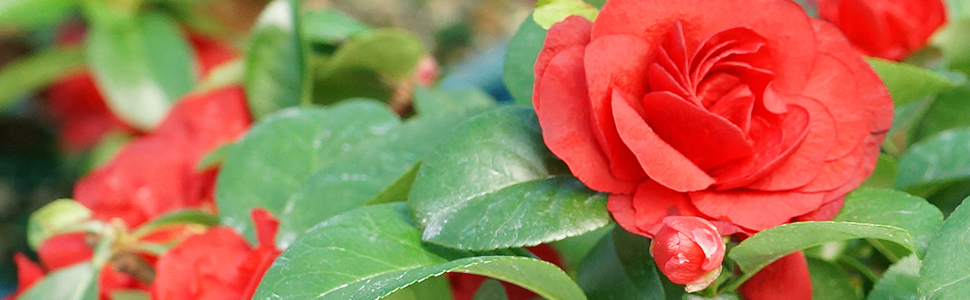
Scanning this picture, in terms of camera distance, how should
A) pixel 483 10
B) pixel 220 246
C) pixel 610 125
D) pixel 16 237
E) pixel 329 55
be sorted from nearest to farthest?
pixel 610 125 → pixel 220 246 → pixel 329 55 → pixel 16 237 → pixel 483 10

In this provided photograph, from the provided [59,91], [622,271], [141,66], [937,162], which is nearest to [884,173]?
[937,162]

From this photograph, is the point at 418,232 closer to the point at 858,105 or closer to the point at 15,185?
the point at 858,105

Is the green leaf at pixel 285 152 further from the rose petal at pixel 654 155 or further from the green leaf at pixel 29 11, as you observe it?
the green leaf at pixel 29 11

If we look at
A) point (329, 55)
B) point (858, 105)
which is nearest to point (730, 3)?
point (858, 105)

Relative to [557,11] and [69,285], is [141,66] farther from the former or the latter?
[557,11]

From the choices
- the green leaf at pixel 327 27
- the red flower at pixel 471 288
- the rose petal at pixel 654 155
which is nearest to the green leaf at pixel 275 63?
the green leaf at pixel 327 27

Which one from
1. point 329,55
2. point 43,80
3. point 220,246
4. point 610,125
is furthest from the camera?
point 43,80

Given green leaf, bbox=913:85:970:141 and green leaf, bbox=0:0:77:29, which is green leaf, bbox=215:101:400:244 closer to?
green leaf, bbox=913:85:970:141

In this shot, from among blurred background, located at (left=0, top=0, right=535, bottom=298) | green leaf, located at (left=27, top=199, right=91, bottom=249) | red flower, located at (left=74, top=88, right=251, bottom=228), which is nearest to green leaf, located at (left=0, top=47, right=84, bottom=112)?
blurred background, located at (left=0, top=0, right=535, bottom=298)
